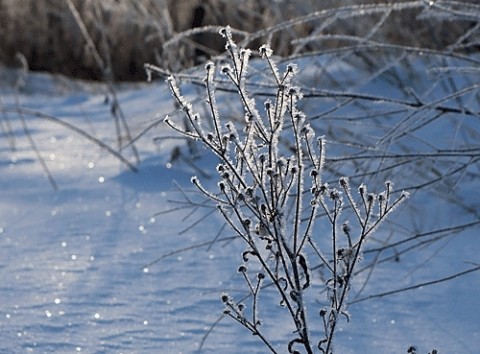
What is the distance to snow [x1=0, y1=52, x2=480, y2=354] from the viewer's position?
2148mm

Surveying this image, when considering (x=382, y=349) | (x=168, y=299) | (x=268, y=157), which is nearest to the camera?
(x=268, y=157)

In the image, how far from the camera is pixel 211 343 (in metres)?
2.11

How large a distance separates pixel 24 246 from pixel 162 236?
0.44 m

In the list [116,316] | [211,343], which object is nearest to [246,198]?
[211,343]

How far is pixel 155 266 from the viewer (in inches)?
107

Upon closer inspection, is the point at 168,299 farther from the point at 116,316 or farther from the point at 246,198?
the point at 246,198

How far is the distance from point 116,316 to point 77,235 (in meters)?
0.82

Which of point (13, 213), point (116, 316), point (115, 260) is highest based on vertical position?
point (13, 213)

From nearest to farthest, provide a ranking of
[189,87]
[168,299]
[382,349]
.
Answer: [382,349] → [168,299] → [189,87]

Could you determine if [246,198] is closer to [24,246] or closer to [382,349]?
[382,349]

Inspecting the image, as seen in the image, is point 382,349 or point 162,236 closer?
point 382,349

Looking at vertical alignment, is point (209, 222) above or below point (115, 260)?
above

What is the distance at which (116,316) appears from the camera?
230 cm

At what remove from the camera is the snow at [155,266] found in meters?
2.15
